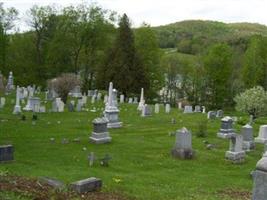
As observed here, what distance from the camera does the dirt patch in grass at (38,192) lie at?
9242 millimetres

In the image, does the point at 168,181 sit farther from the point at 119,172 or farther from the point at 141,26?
the point at 141,26

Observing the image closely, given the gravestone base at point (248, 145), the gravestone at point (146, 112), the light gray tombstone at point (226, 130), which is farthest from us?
the gravestone at point (146, 112)

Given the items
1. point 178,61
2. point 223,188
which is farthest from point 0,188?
point 178,61

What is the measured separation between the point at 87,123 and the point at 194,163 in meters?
9.63

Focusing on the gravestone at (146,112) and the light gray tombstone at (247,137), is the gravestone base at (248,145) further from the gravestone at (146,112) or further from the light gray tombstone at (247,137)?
the gravestone at (146,112)

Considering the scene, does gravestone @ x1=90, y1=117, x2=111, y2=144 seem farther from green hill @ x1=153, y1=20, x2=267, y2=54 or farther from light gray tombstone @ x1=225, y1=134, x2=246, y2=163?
green hill @ x1=153, y1=20, x2=267, y2=54

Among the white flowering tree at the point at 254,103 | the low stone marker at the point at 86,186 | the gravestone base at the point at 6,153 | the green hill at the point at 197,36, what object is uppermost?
the green hill at the point at 197,36

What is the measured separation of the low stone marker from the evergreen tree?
36598 millimetres

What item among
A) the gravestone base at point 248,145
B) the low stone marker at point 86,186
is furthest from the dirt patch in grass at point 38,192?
the gravestone base at point 248,145

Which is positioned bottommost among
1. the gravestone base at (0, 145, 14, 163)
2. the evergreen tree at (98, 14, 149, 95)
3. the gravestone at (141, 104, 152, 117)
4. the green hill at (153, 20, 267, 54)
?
the gravestone base at (0, 145, 14, 163)

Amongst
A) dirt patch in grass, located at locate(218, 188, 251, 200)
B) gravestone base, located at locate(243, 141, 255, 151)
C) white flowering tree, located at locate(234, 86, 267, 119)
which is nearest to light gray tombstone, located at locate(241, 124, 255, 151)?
gravestone base, located at locate(243, 141, 255, 151)

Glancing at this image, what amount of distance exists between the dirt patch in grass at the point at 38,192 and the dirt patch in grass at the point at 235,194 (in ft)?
11.3

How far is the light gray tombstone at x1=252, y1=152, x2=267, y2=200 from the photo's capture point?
19.9 feet

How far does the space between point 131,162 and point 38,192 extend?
673 cm
